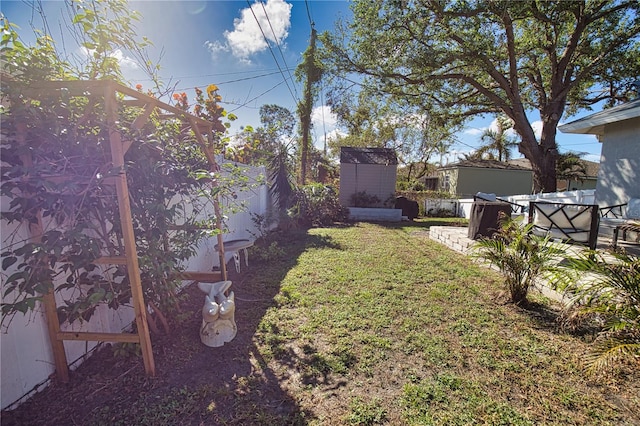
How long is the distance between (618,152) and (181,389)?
921 cm

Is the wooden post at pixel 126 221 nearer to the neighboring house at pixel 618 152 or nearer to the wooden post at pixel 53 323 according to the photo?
the wooden post at pixel 53 323

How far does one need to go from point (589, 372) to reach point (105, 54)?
4.07 m

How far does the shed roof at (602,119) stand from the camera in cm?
576

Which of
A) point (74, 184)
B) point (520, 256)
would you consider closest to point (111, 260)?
point (74, 184)

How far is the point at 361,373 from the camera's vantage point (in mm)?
2203

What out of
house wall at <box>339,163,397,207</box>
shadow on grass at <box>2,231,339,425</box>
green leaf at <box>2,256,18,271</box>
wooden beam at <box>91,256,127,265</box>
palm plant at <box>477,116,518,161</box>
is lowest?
shadow on grass at <box>2,231,339,425</box>

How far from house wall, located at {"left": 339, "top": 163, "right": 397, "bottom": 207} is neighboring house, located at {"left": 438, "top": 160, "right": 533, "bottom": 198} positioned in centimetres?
1150

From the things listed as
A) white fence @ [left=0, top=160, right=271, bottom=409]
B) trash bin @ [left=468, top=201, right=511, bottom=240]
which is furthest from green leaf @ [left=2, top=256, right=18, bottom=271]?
trash bin @ [left=468, top=201, right=511, bottom=240]

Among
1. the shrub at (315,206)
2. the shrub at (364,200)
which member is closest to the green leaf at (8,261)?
the shrub at (315,206)

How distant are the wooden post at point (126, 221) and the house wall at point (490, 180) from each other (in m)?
22.5

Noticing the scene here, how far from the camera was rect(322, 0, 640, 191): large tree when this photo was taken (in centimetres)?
854

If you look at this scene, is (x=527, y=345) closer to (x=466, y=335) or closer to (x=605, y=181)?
(x=466, y=335)

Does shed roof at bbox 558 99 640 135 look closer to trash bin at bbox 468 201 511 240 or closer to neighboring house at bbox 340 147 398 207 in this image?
trash bin at bbox 468 201 511 240

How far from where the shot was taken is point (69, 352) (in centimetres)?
210
